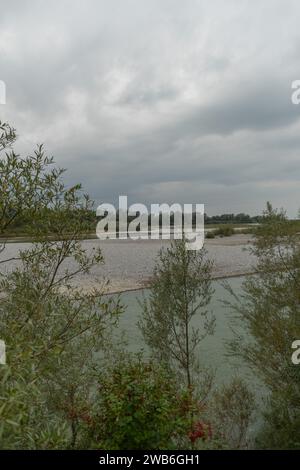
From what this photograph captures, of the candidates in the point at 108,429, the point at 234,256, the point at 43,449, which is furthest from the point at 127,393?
the point at 234,256

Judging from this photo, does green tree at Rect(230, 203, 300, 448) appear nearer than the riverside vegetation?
No

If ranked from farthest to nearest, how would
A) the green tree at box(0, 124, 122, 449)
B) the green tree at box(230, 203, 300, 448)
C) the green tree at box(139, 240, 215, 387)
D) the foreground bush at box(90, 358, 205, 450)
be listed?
the green tree at box(139, 240, 215, 387) < the green tree at box(230, 203, 300, 448) < the foreground bush at box(90, 358, 205, 450) < the green tree at box(0, 124, 122, 449)

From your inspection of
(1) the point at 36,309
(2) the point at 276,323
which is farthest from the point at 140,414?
(2) the point at 276,323

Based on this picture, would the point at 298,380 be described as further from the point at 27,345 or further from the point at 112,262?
the point at 112,262

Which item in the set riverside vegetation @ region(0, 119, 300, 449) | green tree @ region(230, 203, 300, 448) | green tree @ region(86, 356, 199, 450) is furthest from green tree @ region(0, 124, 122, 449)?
green tree @ region(230, 203, 300, 448)

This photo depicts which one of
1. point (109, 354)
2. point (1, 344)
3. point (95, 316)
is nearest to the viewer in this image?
point (1, 344)

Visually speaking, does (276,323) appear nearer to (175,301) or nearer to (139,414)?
(175,301)

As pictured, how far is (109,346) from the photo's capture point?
8.64 m

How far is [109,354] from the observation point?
30.8ft

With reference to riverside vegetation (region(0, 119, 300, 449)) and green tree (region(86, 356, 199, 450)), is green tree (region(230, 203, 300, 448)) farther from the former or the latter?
green tree (region(86, 356, 199, 450))

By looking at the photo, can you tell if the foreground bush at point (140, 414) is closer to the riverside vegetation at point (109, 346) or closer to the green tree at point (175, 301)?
the riverside vegetation at point (109, 346)

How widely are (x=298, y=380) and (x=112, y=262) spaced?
123 ft

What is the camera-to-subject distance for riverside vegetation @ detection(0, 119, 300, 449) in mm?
3844

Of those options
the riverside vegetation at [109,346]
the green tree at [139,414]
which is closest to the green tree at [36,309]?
the riverside vegetation at [109,346]
